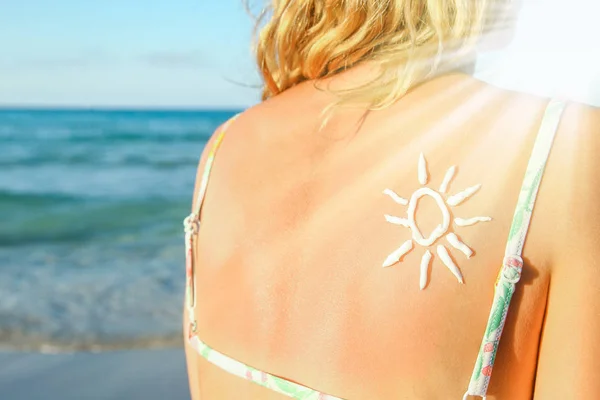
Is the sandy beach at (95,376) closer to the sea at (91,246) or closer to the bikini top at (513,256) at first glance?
the sea at (91,246)

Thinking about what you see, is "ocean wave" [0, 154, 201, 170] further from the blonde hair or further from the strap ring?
the strap ring

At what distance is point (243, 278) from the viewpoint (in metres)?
1.20

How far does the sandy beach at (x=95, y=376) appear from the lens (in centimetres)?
366

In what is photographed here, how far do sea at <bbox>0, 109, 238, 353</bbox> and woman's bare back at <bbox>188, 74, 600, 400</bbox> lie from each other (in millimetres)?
3460

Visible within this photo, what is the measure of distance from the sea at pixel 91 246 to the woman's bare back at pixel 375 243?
11.4 ft

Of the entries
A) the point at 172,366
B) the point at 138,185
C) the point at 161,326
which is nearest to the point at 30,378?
the point at 172,366

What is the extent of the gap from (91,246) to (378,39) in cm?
717

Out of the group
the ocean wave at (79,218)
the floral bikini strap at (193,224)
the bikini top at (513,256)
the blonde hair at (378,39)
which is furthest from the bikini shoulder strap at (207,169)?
the ocean wave at (79,218)

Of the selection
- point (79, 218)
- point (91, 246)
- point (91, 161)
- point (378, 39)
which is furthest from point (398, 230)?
point (91, 161)

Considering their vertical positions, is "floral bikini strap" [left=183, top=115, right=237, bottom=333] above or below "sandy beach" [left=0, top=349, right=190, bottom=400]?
above

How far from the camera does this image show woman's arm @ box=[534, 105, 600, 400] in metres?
0.89

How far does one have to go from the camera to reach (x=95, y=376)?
152 inches

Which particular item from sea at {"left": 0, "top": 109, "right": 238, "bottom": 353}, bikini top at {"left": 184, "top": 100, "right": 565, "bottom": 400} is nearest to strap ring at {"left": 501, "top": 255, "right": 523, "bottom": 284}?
bikini top at {"left": 184, "top": 100, "right": 565, "bottom": 400}

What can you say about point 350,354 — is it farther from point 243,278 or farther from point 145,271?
point 145,271
